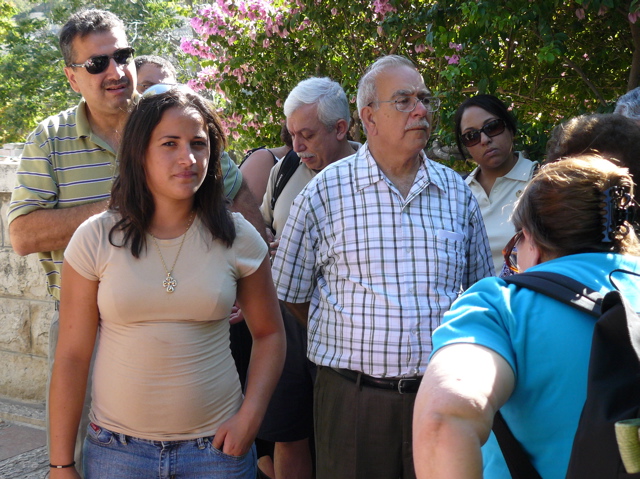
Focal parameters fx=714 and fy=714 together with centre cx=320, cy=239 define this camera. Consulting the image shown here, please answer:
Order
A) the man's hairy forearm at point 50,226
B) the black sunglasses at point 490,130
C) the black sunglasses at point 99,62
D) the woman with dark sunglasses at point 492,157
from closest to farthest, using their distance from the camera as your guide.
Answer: the man's hairy forearm at point 50,226 → the black sunglasses at point 99,62 → the woman with dark sunglasses at point 492,157 → the black sunglasses at point 490,130

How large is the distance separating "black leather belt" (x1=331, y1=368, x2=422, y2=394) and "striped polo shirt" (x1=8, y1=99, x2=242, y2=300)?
122cm

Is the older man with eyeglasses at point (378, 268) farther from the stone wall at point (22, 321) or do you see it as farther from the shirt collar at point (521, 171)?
the stone wall at point (22, 321)

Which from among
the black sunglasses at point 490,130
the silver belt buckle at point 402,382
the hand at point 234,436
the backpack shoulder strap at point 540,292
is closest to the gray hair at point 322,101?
the black sunglasses at point 490,130

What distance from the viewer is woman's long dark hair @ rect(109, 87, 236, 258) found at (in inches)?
91.6

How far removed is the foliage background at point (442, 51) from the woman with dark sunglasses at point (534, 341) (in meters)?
2.56

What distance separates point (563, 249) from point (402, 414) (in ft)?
4.19

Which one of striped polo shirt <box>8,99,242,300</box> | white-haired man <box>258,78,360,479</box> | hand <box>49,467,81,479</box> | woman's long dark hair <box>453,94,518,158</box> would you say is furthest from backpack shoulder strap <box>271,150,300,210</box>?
hand <box>49,467,81,479</box>

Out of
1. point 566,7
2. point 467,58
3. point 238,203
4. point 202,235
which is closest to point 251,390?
point 202,235

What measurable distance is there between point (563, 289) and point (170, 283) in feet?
4.08

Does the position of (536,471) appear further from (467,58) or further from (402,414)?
(467,58)

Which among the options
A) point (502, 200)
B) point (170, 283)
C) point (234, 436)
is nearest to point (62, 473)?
point (234, 436)

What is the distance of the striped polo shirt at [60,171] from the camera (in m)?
2.74

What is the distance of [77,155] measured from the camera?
110 inches

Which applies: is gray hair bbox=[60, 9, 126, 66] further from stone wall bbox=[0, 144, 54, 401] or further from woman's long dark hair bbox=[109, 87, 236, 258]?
stone wall bbox=[0, 144, 54, 401]
